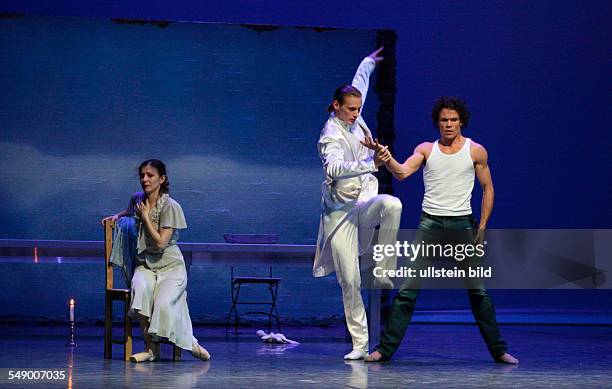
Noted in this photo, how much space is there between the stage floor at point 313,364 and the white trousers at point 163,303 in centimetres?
17

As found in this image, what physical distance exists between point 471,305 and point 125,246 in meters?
2.05

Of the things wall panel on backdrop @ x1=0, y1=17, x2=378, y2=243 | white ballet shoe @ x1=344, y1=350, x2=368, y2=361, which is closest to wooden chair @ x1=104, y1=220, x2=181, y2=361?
white ballet shoe @ x1=344, y1=350, x2=368, y2=361

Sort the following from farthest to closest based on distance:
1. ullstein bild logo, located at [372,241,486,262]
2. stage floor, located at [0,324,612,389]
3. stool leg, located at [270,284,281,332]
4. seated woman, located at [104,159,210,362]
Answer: stool leg, located at [270,284,281,332], seated woman, located at [104,159,210,362], ullstein bild logo, located at [372,241,486,262], stage floor, located at [0,324,612,389]

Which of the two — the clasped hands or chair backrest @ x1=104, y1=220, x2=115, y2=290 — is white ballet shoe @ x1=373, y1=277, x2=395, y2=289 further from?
chair backrest @ x1=104, y1=220, x2=115, y2=290

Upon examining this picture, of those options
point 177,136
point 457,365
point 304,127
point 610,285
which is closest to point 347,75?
point 304,127

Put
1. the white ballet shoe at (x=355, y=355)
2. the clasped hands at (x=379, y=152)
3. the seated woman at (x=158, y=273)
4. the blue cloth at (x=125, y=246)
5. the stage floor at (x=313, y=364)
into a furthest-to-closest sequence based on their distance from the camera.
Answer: the blue cloth at (x=125, y=246) < the white ballet shoe at (x=355, y=355) < the seated woman at (x=158, y=273) < the clasped hands at (x=379, y=152) < the stage floor at (x=313, y=364)

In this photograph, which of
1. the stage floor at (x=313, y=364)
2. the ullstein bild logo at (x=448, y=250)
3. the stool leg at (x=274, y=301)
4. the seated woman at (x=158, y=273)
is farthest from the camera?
the stool leg at (x=274, y=301)

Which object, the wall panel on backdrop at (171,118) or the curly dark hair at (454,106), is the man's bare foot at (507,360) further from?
the wall panel on backdrop at (171,118)

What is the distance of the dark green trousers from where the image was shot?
18.1ft

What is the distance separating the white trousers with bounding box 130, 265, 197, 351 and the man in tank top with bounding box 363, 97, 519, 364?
42.7 inches

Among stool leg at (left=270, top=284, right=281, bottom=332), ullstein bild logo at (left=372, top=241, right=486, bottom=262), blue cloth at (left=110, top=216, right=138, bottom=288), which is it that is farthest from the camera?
stool leg at (left=270, top=284, right=281, bottom=332)

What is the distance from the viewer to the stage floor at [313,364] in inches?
182

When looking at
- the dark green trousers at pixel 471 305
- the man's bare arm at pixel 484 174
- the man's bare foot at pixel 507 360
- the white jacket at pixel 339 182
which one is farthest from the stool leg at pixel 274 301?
the man's bare arm at pixel 484 174

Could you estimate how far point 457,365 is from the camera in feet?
18.2
